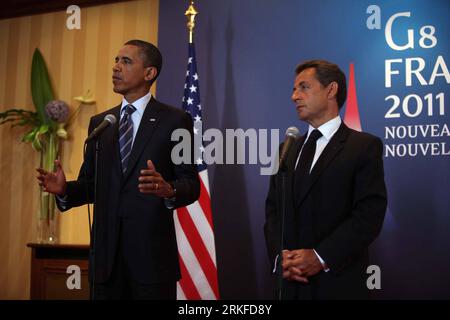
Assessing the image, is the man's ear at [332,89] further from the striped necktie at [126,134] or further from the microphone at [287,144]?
the striped necktie at [126,134]

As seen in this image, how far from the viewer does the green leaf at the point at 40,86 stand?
17.2 ft

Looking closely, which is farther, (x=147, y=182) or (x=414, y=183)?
(x=414, y=183)

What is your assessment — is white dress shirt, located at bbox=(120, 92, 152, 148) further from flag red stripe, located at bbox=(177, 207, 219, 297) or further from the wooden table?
the wooden table

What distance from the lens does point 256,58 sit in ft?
14.3

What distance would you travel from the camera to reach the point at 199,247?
3936 millimetres

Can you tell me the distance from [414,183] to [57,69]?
11.7ft

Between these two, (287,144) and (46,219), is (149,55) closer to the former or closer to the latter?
(287,144)

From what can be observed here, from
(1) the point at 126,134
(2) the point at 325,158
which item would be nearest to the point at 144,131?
(1) the point at 126,134

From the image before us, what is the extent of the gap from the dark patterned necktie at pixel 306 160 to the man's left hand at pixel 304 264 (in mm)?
314

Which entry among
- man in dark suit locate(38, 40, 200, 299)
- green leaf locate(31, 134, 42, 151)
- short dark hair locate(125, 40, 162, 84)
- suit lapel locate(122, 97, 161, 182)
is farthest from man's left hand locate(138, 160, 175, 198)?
green leaf locate(31, 134, 42, 151)

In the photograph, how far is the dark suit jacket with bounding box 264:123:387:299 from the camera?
229 cm

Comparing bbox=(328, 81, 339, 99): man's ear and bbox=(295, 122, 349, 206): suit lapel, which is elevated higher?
bbox=(328, 81, 339, 99): man's ear

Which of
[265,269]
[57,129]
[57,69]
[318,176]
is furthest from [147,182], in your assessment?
[57,69]

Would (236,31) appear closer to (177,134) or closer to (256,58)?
(256,58)
